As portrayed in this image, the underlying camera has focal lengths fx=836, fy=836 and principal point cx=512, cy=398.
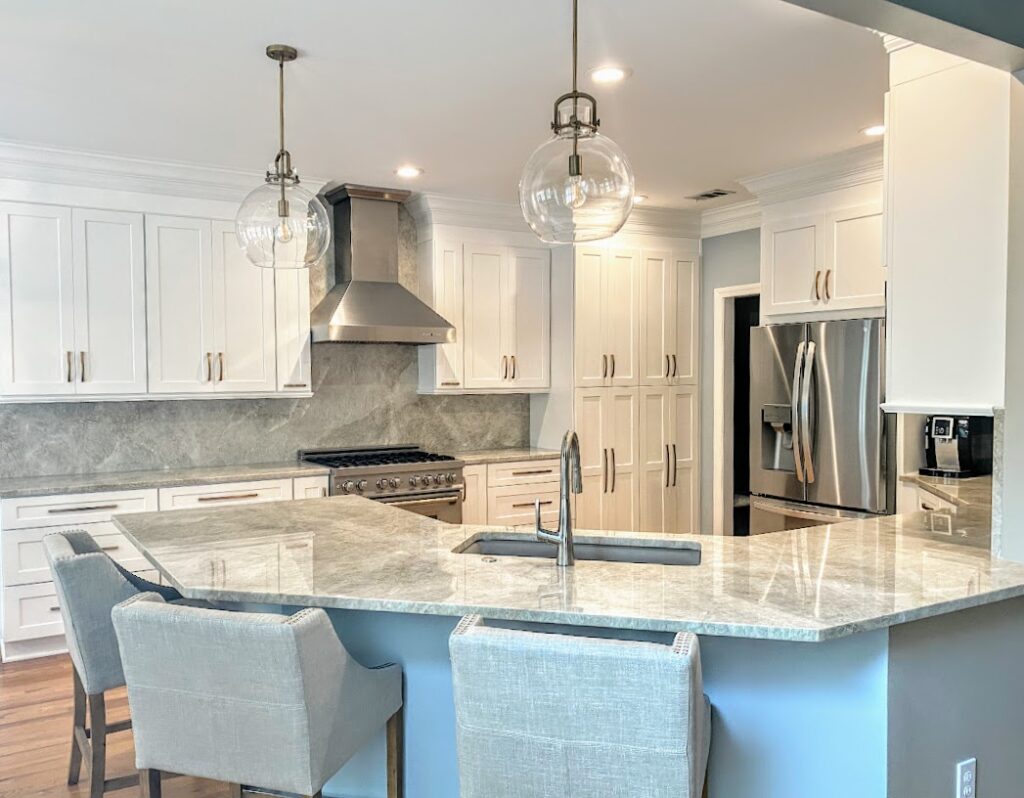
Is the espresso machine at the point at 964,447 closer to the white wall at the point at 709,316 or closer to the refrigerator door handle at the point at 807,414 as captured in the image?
the refrigerator door handle at the point at 807,414

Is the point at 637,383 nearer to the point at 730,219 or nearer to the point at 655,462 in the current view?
the point at 655,462

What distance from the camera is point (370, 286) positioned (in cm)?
514

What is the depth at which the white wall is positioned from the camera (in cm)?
602

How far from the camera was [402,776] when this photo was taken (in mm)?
2285

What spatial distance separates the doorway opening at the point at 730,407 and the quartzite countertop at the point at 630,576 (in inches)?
129

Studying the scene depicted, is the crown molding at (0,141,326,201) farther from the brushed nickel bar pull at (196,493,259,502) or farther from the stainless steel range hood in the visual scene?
the brushed nickel bar pull at (196,493,259,502)

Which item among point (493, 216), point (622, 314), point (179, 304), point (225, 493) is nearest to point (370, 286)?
point (493, 216)

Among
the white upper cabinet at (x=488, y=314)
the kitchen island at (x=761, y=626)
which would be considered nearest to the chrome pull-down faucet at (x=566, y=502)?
the kitchen island at (x=761, y=626)

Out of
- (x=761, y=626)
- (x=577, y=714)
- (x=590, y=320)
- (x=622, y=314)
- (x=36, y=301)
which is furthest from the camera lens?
→ (x=622, y=314)

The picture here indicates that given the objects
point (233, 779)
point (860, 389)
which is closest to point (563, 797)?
point (233, 779)

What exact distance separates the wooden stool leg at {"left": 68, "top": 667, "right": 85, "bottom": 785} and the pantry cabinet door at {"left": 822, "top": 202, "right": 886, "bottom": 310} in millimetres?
4009

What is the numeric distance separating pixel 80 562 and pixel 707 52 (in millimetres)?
2648

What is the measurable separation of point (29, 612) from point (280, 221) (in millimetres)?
2712

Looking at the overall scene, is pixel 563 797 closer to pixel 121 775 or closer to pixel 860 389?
pixel 121 775
